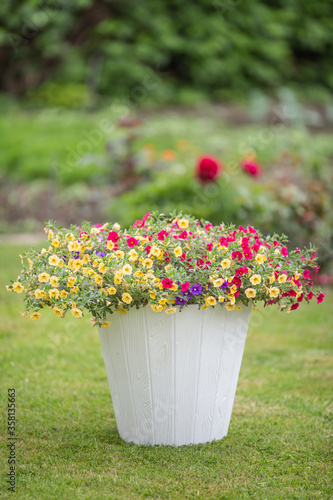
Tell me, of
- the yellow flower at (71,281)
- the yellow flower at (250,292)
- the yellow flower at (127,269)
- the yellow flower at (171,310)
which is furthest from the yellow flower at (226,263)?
the yellow flower at (71,281)

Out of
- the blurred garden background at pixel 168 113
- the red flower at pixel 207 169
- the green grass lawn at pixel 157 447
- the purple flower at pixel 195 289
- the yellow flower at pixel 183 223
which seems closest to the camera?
the green grass lawn at pixel 157 447

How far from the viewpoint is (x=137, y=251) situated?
2.19 m

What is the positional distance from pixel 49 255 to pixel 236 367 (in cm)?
88

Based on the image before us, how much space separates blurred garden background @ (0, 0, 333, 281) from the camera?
231 inches

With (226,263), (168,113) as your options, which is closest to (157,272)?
(226,263)

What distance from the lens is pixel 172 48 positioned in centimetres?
1303

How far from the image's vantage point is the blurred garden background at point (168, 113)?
5879mm

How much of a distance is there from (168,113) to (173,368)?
1008cm

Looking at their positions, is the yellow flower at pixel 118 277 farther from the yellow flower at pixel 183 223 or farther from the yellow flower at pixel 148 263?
the yellow flower at pixel 183 223

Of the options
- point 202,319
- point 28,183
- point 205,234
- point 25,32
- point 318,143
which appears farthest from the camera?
point 25,32

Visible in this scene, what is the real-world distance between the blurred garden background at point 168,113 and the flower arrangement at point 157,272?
130 inches

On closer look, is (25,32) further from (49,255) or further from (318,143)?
(49,255)

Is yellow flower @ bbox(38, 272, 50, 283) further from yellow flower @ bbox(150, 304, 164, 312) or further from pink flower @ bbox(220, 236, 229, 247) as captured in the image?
pink flower @ bbox(220, 236, 229, 247)

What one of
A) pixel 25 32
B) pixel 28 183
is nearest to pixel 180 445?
pixel 28 183
